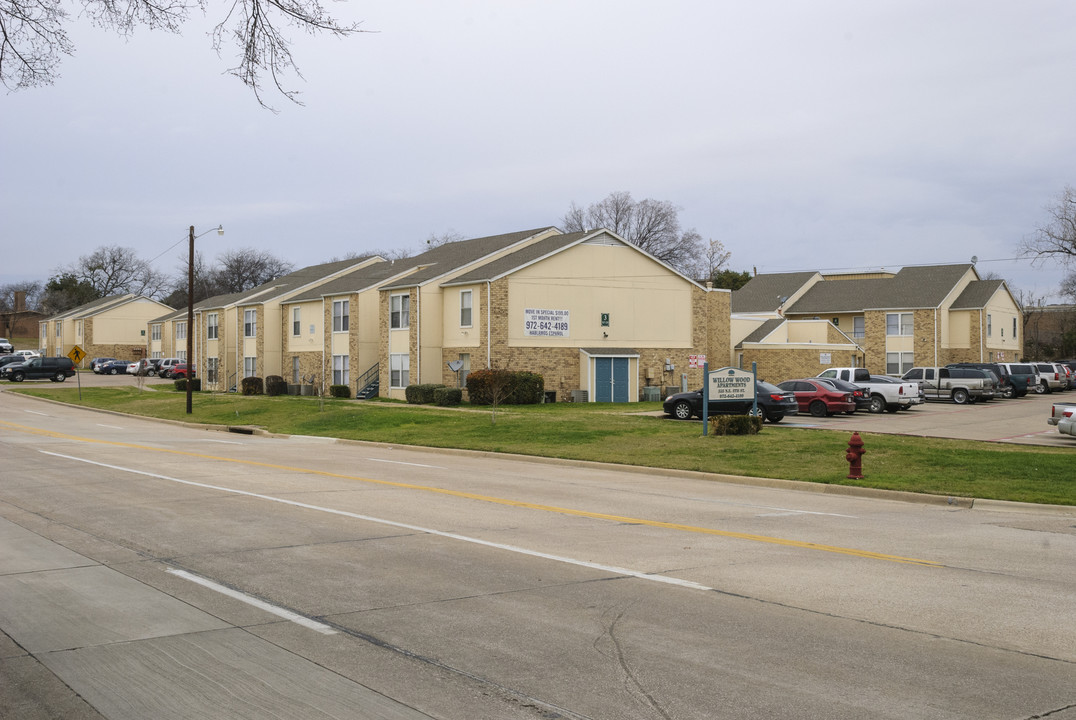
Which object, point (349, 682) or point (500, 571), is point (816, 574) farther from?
point (349, 682)

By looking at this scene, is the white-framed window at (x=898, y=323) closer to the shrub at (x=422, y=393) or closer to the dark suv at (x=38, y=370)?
the shrub at (x=422, y=393)

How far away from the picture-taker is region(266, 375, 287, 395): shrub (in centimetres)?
5591

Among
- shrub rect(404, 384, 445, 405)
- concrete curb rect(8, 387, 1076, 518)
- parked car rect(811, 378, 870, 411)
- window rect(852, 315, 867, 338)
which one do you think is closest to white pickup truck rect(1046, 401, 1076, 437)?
concrete curb rect(8, 387, 1076, 518)

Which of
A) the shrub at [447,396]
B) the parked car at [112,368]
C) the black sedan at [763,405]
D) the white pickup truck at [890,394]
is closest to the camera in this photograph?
the black sedan at [763,405]

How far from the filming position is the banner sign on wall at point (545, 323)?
145 ft

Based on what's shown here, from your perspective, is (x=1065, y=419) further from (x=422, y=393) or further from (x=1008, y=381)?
(x=422, y=393)

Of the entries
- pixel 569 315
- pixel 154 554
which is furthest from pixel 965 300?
pixel 154 554

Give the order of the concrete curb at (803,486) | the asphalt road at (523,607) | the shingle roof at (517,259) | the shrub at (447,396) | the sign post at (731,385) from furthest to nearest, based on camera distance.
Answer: the shingle roof at (517,259), the shrub at (447,396), the sign post at (731,385), the concrete curb at (803,486), the asphalt road at (523,607)

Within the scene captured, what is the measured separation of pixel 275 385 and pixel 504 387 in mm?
20252

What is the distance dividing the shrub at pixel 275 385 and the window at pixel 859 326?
39358 millimetres

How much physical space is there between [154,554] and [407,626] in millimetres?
4311

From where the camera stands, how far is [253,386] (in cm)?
5669

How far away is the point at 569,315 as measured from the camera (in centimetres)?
4544

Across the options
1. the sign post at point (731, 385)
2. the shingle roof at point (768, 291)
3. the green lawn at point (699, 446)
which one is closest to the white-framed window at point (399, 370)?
the green lawn at point (699, 446)
